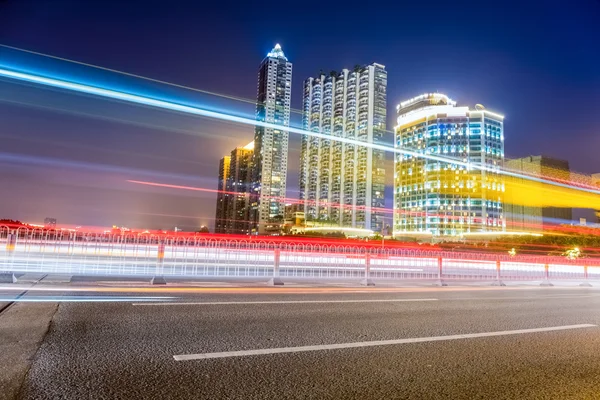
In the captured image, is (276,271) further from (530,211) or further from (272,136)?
(530,211)

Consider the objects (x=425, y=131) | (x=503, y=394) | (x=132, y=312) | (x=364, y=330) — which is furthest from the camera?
(x=425, y=131)

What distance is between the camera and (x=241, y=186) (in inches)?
5157

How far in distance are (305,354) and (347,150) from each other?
11929 cm

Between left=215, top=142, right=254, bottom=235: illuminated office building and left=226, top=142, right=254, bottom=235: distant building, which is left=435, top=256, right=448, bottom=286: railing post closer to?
left=215, top=142, right=254, bottom=235: illuminated office building

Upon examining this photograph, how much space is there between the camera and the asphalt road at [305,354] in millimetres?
3373

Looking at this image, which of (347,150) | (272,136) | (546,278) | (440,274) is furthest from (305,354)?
(347,150)

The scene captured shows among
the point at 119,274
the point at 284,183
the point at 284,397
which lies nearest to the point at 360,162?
the point at 284,183

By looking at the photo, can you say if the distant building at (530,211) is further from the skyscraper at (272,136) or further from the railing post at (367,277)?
the railing post at (367,277)

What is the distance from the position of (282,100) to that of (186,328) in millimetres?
115263

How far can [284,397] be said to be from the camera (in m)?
3.18

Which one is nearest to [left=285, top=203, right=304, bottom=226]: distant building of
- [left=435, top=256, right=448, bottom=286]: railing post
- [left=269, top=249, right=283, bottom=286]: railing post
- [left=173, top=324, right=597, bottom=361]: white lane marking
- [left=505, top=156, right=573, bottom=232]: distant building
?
[left=505, top=156, right=573, bottom=232]: distant building

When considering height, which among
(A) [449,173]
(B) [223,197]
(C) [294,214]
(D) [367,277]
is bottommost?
(D) [367,277]

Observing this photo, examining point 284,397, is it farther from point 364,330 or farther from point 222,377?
point 364,330

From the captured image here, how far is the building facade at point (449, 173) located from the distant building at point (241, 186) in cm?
4717
